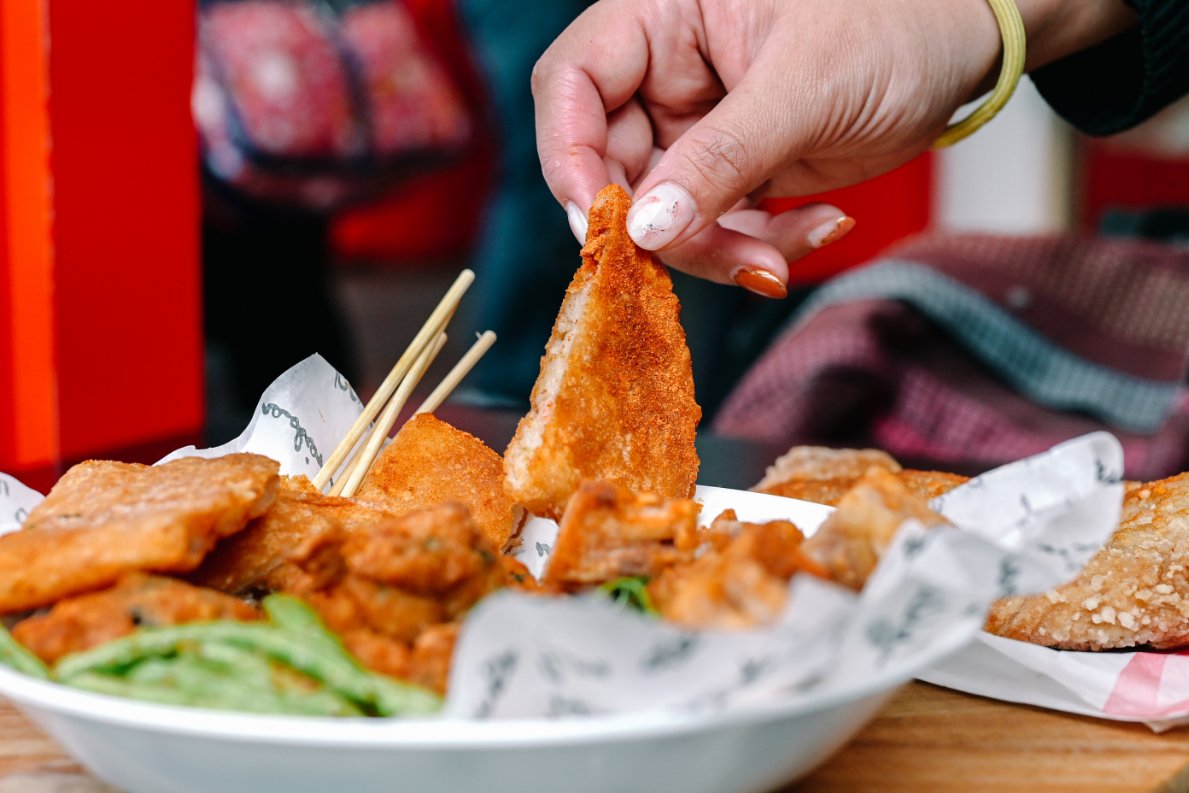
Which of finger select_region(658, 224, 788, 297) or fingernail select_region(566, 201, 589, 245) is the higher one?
fingernail select_region(566, 201, 589, 245)

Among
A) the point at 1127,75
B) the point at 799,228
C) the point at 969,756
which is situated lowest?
the point at 969,756

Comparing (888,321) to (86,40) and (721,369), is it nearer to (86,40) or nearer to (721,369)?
(721,369)

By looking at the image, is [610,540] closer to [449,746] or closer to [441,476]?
[449,746]

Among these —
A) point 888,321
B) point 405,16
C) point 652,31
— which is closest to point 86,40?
point 652,31

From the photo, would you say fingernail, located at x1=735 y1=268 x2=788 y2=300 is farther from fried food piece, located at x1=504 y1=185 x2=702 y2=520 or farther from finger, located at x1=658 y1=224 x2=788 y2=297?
fried food piece, located at x1=504 y1=185 x2=702 y2=520

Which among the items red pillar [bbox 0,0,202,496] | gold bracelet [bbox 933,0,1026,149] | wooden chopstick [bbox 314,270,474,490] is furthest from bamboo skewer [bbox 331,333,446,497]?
gold bracelet [bbox 933,0,1026,149]

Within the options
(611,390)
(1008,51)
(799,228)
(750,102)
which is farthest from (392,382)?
(1008,51)
